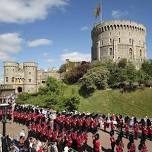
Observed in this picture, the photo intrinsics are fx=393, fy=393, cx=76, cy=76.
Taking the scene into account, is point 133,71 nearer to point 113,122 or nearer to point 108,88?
point 108,88

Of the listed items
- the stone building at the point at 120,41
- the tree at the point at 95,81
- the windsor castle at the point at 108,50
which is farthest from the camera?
the windsor castle at the point at 108,50

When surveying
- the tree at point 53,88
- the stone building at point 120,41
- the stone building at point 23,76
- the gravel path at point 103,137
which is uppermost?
the stone building at point 120,41

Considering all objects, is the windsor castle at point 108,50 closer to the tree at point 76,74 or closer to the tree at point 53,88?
the tree at point 76,74

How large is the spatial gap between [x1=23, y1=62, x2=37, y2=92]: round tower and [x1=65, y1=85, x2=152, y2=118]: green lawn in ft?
102

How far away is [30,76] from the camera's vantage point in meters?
99.2

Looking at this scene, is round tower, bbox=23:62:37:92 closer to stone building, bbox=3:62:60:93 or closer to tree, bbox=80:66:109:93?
stone building, bbox=3:62:60:93

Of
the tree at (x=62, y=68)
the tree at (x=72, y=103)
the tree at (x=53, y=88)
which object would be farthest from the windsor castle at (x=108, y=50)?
the tree at (x=72, y=103)

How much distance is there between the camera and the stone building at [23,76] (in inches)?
3878

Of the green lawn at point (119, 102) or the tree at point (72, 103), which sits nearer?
the tree at point (72, 103)

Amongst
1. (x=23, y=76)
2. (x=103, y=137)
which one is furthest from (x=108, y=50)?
(x=103, y=137)

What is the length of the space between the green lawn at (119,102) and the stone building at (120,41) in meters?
27.8

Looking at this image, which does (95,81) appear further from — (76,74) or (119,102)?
(76,74)

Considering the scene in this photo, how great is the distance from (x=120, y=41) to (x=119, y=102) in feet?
113

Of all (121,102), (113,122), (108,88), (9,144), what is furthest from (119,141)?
(108,88)
